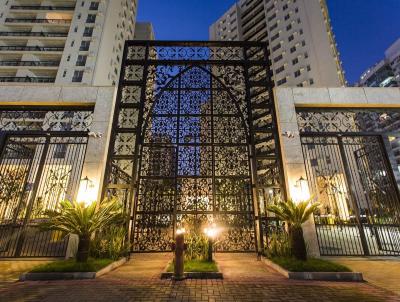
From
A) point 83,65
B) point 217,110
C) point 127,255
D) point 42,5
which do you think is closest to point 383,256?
point 217,110

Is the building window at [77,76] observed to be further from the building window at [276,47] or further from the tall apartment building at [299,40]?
the building window at [276,47]

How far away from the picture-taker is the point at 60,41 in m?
33.0

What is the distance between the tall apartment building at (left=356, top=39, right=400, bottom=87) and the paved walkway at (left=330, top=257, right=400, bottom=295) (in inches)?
3051

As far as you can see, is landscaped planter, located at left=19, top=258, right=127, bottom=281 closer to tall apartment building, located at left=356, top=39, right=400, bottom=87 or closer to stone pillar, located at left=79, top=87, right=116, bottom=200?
stone pillar, located at left=79, top=87, right=116, bottom=200

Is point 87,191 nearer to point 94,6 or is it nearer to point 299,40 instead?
point 94,6

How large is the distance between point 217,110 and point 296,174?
4.19 meters

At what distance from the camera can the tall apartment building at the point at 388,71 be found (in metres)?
65.5

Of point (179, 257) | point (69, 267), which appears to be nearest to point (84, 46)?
point (69, 267)

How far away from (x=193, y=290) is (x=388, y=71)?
A: 93.9 metres

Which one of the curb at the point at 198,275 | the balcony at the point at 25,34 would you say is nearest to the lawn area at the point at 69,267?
the curb at the point at 198,275

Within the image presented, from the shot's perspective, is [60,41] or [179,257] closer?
[179,257]

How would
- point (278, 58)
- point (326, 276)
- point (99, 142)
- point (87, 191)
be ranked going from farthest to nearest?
point (278, 58)
point (99, 142)
point (87, 191)
point (326, 276)

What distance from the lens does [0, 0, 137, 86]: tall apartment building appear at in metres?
30.6

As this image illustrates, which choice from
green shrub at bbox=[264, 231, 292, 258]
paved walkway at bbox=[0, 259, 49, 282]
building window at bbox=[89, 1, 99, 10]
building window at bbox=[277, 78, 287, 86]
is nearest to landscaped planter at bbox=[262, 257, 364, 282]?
green shrub at bbox=[264, 231, 292, 258]
